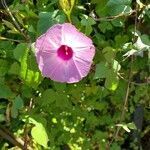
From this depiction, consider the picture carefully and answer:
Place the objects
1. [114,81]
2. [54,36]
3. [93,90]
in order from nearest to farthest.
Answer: [54,36]
[114,81]
[93,90]

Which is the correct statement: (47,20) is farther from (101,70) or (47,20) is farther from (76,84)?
(76,84)

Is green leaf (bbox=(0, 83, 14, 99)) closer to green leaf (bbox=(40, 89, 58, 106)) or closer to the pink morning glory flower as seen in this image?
green leaf (bbox=(40, 89, 58, 106))

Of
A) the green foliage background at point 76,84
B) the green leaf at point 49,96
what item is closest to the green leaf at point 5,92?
the green foliage background at point 76,84

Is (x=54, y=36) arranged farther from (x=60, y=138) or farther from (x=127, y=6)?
(x=60, y=138)

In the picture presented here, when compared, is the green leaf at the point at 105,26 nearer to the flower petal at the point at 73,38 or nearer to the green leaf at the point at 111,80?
the green leaf at the point at 111,80

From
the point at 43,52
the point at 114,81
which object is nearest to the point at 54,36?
the point at 43,52

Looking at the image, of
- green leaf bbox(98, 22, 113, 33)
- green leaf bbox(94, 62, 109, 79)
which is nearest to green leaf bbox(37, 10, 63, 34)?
green leaf bbox(94, 62, 109, 79)
